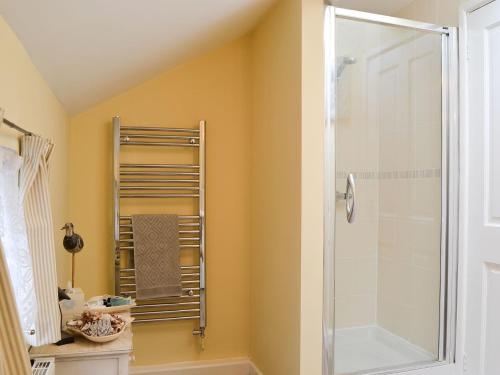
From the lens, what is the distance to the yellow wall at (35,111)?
4.52ft

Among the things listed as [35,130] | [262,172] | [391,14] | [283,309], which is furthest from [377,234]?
[35,130]

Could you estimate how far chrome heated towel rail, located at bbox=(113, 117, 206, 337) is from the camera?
9.45ft

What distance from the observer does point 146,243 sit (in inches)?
113

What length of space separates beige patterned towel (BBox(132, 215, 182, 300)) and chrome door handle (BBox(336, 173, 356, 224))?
1205 mm

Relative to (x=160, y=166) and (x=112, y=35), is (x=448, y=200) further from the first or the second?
(x=112, y=35)

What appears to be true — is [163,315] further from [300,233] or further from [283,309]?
[300,233]

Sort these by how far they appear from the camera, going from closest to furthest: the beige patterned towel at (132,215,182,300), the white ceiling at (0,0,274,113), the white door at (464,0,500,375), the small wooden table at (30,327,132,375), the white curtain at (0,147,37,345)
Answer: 1. the white curtain at (0,147,37,345)
2. the white ceiling at (0,0,274,113)
3. the small wooden table at (30,327,132,375)
4. the white door at (464,0,500,375)
5. the beige patterned towel at (132,215,182,300)

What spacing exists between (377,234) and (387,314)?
434 mm

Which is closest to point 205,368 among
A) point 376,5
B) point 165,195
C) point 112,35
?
point 165,195

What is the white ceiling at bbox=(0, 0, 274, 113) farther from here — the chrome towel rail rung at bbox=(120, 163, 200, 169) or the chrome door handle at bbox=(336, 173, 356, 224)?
the chrome door handle at bbox=(336, 173, 356, 224)

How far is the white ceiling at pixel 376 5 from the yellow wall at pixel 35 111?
167cm


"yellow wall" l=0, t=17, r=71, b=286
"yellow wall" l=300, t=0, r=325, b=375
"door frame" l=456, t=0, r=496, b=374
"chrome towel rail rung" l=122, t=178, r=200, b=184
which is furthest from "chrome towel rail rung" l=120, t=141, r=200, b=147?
"door frame" l=456, t=0, r=496, b=374

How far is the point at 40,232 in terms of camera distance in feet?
5.15

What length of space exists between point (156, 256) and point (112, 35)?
4.84 ft
